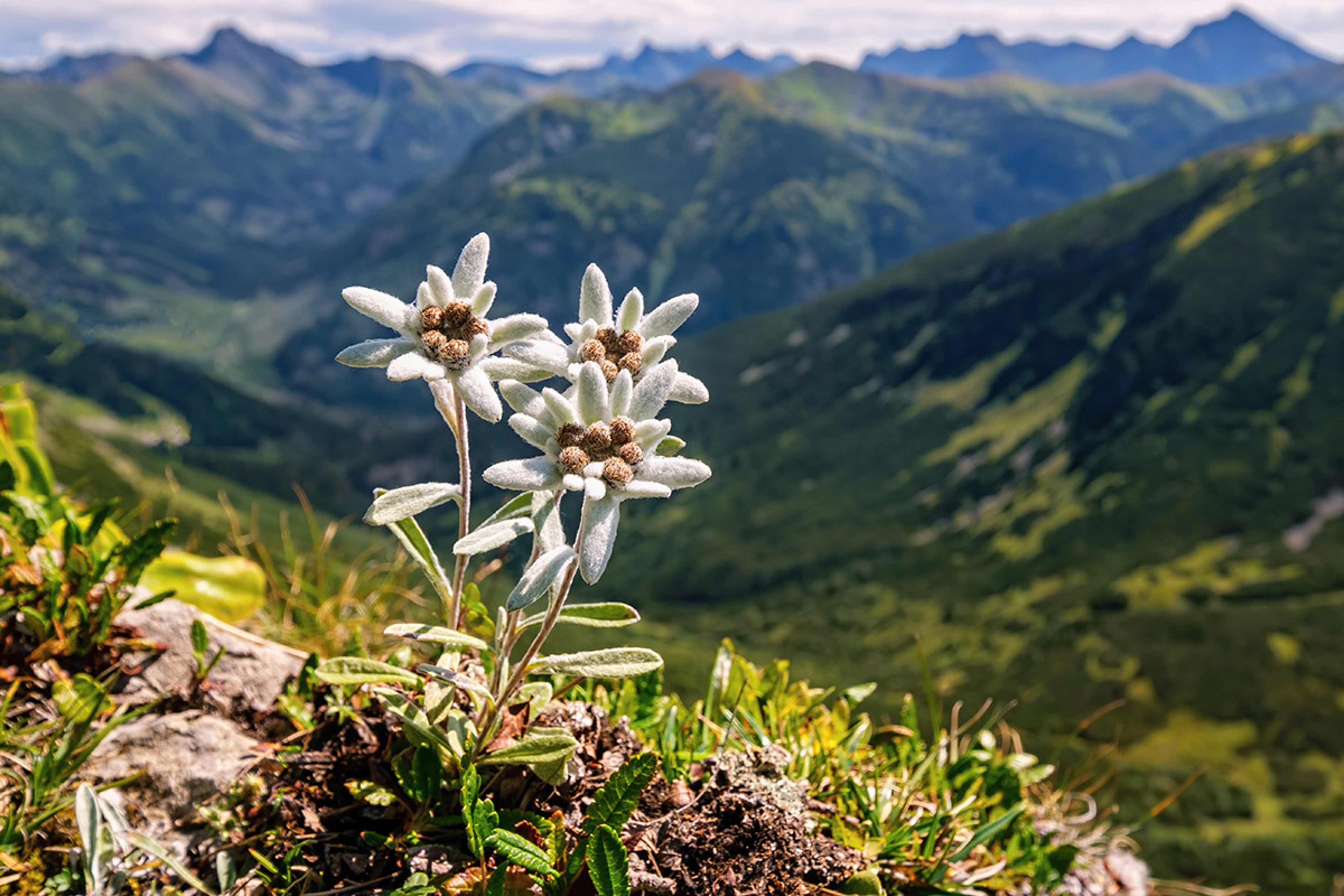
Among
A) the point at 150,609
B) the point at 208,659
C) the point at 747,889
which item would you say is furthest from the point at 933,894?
the point at 150,609

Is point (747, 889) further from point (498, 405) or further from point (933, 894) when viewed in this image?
point (498, 405)

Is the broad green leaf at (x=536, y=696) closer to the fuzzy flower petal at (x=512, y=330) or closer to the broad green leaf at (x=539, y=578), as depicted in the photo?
the broad green leaf at (x=539, y=578)

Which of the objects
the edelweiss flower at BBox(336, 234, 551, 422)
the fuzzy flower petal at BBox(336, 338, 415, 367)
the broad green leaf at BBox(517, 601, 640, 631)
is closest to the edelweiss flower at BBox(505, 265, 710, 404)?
the edelweiss flower at BBox(336, 234, 551, 422)

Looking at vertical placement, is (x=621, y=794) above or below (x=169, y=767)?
above

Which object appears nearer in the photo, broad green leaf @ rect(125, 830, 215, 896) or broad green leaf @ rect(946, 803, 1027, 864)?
broad green leaf @ rect(125, 830, 215, 896)

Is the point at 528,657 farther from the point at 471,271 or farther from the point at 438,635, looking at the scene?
the point at 471,271

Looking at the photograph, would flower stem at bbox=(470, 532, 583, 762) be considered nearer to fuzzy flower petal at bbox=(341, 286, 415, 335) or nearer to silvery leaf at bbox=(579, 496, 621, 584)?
silvery leaf at bbox=(579, 496, 621, 584)

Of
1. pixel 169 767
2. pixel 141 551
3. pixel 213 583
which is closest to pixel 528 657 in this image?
pixel 169 767

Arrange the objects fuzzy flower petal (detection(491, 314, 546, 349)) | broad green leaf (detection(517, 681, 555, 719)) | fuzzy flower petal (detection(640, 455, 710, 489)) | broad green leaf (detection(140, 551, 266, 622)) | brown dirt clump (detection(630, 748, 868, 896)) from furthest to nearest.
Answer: broad green leaf (detection(140, 551, 266, 622)) → broad green leaf (detection(517, 681, 555, 719)) → brown dirt clump (detection(630, 748, 868, 896)) → fuzzy flower petal (detection(491, 314, 546, 349)) → fuzzy flower petal (detection(640, 455, 710, 489))
